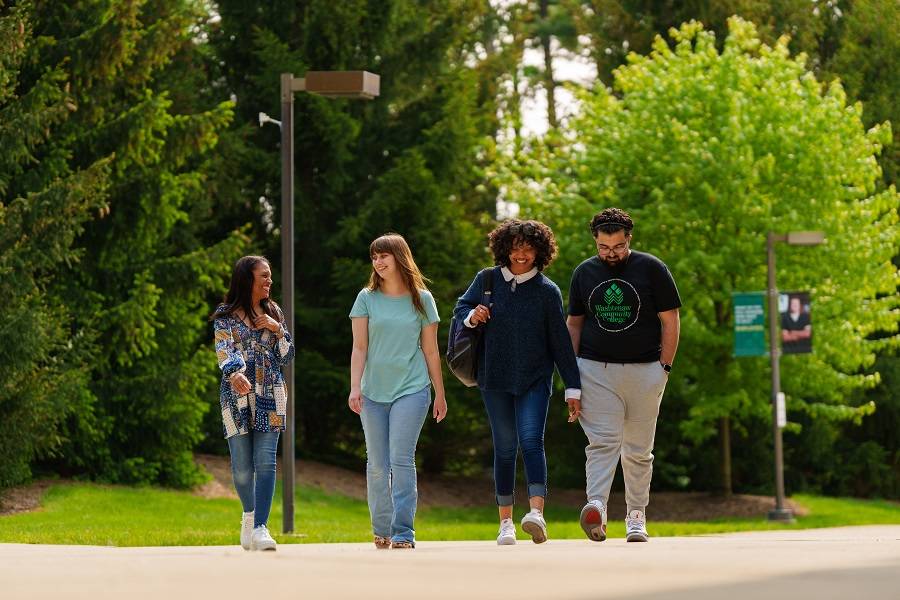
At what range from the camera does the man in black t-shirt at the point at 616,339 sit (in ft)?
32.2

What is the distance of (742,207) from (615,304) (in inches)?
778

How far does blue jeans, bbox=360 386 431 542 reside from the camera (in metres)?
9.62

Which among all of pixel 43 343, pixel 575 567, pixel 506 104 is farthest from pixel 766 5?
pixel 575 567

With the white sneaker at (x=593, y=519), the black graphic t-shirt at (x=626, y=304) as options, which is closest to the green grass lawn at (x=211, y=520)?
the white sneaker at (x=593, y=519)

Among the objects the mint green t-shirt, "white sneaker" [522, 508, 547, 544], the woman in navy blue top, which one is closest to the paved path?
"white sneaker" [522, 508, 547, 544]

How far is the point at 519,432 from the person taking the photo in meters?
9.62

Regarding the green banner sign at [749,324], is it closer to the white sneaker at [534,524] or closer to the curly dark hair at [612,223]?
the curly dark hair at [612,223]

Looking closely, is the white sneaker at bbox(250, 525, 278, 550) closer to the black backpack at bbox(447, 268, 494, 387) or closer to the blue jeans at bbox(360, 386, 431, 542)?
the blue jeans at bbox(360, 386, 431, 542)

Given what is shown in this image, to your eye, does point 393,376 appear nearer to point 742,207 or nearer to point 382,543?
point 382,543

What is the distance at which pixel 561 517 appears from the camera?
30.7 m

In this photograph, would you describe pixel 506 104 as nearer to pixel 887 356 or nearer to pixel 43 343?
pixel 887 356

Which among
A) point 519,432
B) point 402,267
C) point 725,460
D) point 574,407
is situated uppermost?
point 402,267

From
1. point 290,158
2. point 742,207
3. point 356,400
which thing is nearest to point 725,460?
point 742,207

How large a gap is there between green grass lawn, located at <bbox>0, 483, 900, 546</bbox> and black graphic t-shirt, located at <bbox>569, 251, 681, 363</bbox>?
194 inches
